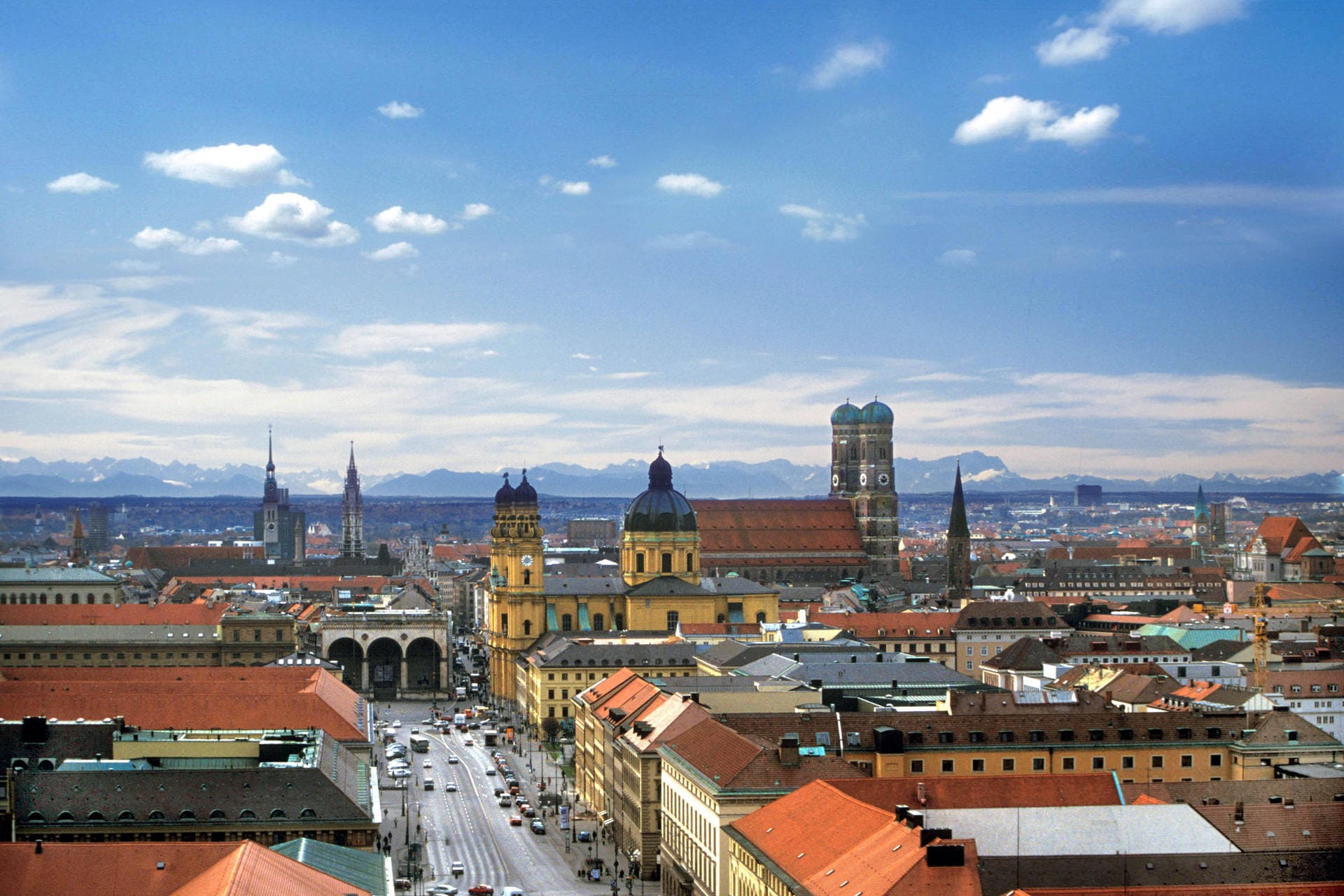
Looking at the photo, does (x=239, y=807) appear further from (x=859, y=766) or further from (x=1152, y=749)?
(x=1152, y=749)

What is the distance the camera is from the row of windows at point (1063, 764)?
308 feet

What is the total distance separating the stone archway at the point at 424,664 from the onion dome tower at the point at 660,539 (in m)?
20.7

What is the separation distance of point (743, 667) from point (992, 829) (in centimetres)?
6818

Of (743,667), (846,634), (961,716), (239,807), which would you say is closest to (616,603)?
(846,634)

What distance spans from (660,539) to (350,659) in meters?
32.4

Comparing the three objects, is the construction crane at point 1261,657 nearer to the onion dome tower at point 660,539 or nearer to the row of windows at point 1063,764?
the row of windows at point 1063,764

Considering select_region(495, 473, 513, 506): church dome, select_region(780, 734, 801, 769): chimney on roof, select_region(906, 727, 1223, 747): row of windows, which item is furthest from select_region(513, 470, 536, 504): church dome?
select_region(780, 734, 801, 769): chimney on roof

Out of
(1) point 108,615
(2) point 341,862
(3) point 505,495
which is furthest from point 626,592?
(2) point 341,862

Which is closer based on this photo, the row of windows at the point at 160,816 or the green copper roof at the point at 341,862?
the green copper roof at the point at 341,862

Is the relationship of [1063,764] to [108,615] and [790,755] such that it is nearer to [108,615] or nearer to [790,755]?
[790,755]

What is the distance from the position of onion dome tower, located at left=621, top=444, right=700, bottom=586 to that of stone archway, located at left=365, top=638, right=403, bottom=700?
79.0 feet

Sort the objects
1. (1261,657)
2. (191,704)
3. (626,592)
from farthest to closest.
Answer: (626,592)
(1261,657)
(191,704)

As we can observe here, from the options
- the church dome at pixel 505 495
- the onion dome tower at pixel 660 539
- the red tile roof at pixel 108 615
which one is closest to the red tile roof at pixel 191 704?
the red tile roof at pixel 108 615

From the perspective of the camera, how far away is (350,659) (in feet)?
636
